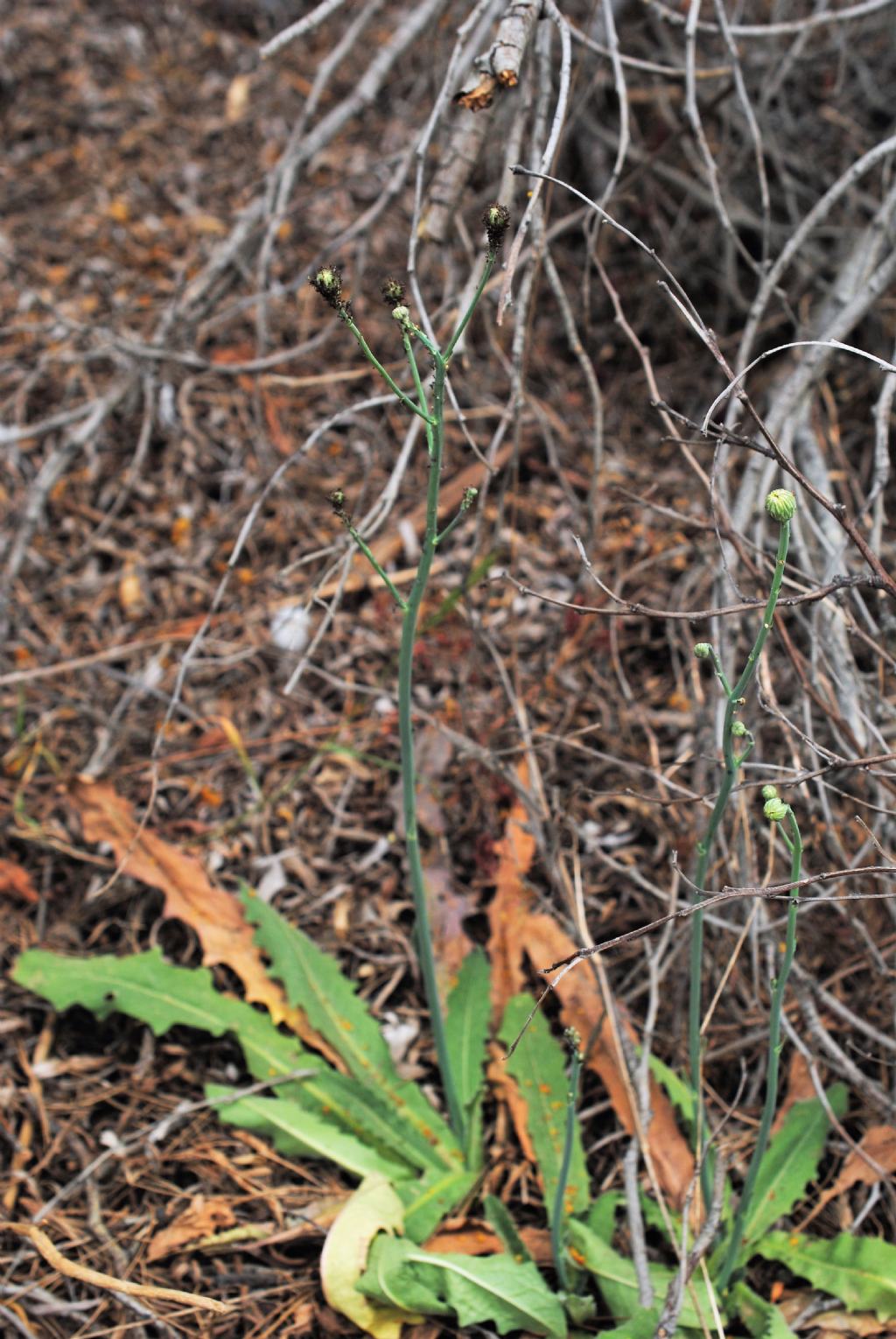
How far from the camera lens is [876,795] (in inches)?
85.7

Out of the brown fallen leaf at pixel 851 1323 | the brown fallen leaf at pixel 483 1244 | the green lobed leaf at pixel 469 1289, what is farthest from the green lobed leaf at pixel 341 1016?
the brown fallen leaf at pixel 851 1323

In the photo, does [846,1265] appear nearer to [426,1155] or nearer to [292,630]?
[426,1155]

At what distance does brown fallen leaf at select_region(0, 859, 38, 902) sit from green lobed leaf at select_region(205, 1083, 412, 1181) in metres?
0.67

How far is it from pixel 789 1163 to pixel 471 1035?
23.5 inches

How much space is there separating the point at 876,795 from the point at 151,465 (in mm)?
2200

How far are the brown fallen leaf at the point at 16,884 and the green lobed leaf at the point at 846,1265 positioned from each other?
1623 mm

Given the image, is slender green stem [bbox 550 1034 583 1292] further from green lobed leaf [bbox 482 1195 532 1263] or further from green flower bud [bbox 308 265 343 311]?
green flower bud [bbox 308 265 343 311]

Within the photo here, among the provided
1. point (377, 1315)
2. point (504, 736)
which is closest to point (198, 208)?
point (504, 736)

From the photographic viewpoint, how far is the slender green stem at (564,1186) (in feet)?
4.86

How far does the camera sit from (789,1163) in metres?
1.87

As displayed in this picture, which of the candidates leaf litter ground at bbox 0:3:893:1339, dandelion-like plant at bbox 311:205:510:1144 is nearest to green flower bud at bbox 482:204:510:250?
dandelion-like plant at bbox 311:205:510:1144

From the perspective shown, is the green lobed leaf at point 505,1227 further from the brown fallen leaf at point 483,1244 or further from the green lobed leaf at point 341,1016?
the green lobed leaf at point 341,1016

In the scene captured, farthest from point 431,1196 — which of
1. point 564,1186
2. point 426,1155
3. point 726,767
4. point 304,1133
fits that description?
point 726,767

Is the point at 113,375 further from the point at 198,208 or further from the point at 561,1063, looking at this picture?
the point at 561,1063
